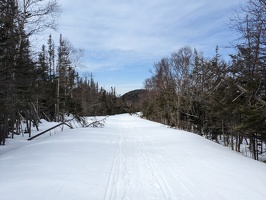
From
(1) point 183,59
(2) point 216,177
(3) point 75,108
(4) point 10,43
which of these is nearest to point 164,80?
(1) point 183,59

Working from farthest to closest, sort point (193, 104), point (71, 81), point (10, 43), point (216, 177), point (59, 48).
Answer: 1. point (71, 81)
2. point (59, 48)
3. point (193, 104)
4. point (10, 43)
5. point (216, 177)

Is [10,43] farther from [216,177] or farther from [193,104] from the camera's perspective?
[193,104]

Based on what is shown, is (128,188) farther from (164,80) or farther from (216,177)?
(164,80)

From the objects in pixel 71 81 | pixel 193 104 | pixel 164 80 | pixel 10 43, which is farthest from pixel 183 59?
pixel 10 43

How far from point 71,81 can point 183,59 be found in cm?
1769

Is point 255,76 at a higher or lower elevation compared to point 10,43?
lower

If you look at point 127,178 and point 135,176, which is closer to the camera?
point 127,178

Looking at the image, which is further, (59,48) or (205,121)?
(59,48)

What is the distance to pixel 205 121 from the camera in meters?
22.2

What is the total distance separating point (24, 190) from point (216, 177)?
15.4 feet

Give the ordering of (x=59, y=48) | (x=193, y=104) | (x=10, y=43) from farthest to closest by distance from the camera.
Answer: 1. (x=59, y=48)
2. (x=193, y=104)
3. (x=10, y=43)

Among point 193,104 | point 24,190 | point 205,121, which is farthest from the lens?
point 193,104

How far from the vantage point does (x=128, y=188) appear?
208 inches

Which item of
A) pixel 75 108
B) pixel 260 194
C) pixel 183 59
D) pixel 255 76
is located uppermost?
pixel 183 59
